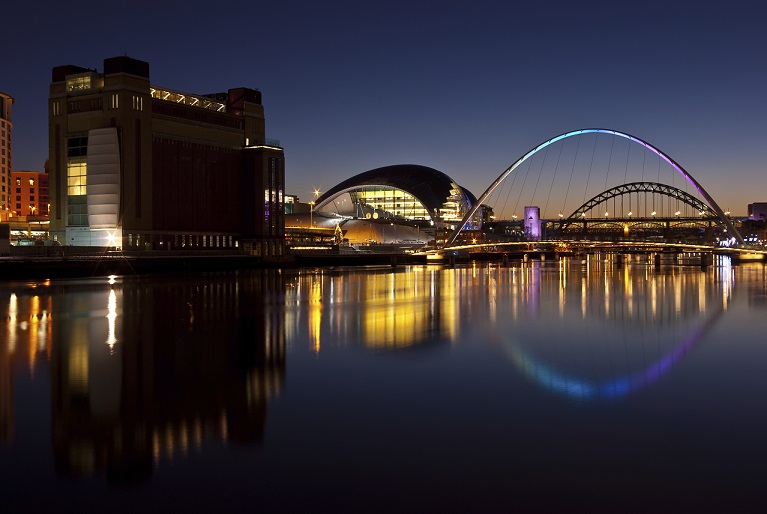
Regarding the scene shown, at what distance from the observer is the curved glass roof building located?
139750mm

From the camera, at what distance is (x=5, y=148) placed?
12719 cm

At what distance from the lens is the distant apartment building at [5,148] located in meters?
125

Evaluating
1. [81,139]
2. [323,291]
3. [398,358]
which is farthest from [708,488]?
[81,139]

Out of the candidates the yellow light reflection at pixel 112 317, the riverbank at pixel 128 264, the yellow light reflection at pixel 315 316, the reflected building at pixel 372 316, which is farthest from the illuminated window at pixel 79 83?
the yellow light reflection at pixel 315 316

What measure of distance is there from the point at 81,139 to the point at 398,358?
182 ft

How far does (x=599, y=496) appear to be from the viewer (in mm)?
8445

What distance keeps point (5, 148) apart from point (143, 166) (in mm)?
74697

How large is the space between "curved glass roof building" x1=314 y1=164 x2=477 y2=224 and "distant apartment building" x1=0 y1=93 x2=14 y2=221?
51.3m

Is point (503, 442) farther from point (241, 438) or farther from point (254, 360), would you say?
point (254, 360)

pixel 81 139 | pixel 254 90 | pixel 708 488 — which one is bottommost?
pixel 708 488

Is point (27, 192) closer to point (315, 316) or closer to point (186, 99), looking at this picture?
point (186, 99)

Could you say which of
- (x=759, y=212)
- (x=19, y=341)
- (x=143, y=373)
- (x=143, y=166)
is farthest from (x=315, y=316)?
(x=759, y=212)

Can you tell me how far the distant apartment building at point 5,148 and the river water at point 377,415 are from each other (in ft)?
364

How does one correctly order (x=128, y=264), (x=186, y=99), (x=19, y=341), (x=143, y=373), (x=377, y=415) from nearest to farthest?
(x=377, y=415) < (x=143, y=373) < (x=19, y=341) < (x=128, y=264) < (x=186, y=99)
